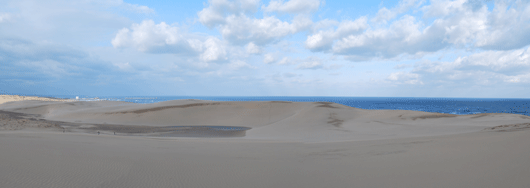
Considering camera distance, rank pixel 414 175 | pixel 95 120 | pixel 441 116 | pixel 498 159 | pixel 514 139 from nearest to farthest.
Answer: pixel 414 175 < pixel 498 159 < pixel 514 139 < pixel 441 116 < pixel 95 120

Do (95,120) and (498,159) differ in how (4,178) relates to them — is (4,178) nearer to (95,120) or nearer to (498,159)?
(498,159)

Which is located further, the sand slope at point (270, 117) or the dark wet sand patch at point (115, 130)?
the sand slope at point (270, 117)

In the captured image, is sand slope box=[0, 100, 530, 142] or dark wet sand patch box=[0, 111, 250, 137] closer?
dark wet sand patch box=[0, 111, 250, 137]

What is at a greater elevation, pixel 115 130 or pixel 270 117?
pixel 270 117

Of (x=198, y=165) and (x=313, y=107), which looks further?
(x=313, y=107)

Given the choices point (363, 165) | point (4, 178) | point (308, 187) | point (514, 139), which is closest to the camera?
point (4, 178)

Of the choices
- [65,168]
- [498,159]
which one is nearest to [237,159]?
[65,168]

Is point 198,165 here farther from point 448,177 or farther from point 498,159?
point 498,159

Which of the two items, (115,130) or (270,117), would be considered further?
(270,117)

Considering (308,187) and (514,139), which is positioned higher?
(514,139)
